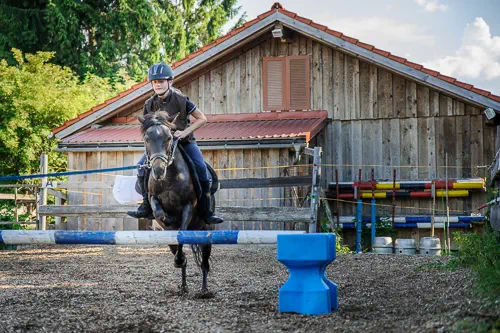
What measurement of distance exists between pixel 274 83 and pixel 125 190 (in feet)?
18.6

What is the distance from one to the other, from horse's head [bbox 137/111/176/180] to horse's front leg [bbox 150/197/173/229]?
16.4 inches

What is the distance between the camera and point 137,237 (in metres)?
6.46

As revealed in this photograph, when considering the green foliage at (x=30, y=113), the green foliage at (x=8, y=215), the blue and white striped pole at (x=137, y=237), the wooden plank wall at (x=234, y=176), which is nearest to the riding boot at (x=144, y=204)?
the blue and white striped pole at (x=137, y=237)

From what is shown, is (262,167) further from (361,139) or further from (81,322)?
(81,322)

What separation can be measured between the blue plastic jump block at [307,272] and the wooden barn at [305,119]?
10804 mm

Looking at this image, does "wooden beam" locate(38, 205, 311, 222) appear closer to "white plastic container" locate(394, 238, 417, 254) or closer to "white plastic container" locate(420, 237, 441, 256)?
"white plastic container" locate(394, 238, 417, 254)

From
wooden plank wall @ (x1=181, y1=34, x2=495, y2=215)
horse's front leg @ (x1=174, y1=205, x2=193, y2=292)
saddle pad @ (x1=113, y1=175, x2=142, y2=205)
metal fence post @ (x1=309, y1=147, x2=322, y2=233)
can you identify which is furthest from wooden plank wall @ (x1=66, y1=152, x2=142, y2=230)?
horse's front leg @ (x1=174, y1=205, x2=193, y2=292)

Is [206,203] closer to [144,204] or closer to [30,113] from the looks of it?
[144,204]

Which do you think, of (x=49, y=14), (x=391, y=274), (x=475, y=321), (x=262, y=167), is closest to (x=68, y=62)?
(x=49, y=14)

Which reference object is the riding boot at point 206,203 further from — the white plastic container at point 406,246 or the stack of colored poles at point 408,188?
the stack of colored poles at point 408,188

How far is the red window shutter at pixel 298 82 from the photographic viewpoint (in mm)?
19984

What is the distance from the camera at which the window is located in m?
20.0

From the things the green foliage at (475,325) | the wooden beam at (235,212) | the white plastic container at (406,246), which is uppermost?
the wooden beam at (235,212)

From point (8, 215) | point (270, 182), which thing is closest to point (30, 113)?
point (8, 215)
